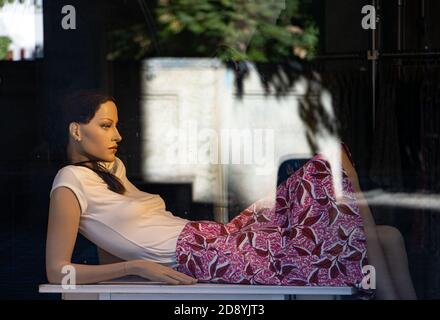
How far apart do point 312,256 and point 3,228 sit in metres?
1.62

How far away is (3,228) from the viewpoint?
4.55 metres

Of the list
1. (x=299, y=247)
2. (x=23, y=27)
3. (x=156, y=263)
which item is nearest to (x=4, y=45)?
(x=23, y=27)

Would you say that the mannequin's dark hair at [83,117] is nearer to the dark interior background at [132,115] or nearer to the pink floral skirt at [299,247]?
the dark interior background at [132,115]

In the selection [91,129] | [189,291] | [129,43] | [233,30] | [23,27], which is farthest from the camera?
[233,30]

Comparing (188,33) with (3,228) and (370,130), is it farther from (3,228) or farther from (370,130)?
(3,228)

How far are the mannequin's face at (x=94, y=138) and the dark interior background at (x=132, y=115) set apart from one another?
0.29 m

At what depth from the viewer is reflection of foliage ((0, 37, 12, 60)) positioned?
452cm

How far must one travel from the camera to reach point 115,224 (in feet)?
13.1

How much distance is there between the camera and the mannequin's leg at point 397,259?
12.7 feet

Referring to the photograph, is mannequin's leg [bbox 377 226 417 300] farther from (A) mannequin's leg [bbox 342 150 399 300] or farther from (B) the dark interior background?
(B) the dark interior background

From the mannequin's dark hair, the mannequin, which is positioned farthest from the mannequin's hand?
the mannequin's dark hair

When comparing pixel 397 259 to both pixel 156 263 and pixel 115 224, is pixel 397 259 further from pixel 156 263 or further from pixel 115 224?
pixel 115 224

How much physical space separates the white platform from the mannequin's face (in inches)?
24.0

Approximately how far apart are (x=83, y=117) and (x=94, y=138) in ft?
0.35
